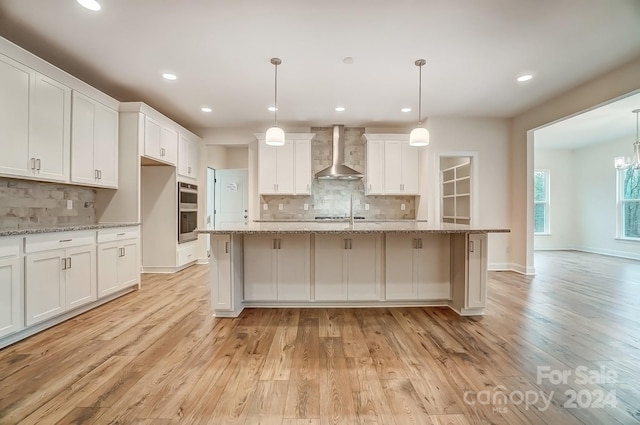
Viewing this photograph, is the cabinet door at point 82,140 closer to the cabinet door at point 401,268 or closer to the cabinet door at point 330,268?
the cabinet door at point 330,268

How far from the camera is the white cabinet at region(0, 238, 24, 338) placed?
6.94 ft

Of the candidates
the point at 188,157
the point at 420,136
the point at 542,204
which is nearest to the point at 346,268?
the point at 420,136

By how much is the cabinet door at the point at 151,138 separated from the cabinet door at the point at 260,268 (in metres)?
2.26

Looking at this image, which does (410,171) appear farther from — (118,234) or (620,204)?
(620,204)

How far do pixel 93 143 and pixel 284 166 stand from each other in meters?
2.78

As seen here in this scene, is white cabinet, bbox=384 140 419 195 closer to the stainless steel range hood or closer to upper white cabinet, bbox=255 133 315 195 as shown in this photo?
the stainless steel range hood

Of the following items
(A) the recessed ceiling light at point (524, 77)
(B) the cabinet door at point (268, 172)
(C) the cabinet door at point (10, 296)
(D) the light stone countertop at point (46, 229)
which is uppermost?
(A) the recessed ceiling light at point (524, 77)

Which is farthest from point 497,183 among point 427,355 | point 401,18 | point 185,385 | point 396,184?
point 185,385

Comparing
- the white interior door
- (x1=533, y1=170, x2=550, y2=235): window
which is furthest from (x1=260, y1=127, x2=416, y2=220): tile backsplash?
(x1=533, y1=170, x2=550, y2=235): window

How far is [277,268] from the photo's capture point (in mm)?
3008

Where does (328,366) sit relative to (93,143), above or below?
below

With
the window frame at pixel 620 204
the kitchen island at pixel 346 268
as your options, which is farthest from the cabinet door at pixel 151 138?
the window frame at pixel 620 204

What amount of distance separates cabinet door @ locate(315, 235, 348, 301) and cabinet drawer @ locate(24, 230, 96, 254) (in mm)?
2426

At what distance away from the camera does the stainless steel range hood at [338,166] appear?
5.01m
